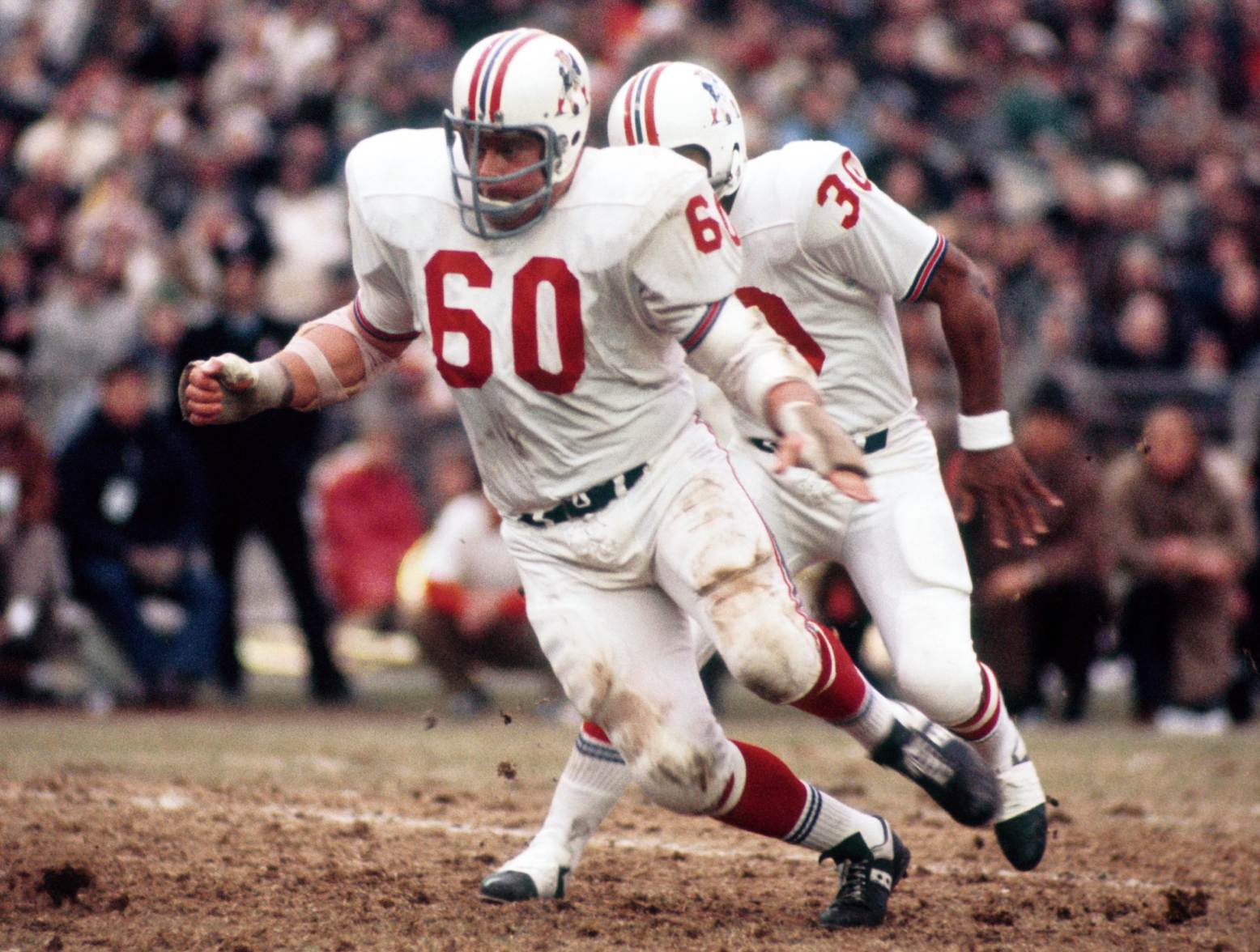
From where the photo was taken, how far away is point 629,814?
20.9 ft

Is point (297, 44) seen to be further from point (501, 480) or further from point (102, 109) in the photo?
point (501, 480)

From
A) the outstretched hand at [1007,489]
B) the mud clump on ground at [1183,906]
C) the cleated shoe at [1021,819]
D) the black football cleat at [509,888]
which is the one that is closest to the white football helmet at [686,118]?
the outstretched hand at [1007,489]

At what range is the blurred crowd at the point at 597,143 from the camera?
950 cm

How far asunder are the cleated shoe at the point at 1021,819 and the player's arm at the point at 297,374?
200 centimetres

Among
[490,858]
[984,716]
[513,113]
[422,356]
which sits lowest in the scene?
[490,858]

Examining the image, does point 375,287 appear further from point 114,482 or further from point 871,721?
point 114,482

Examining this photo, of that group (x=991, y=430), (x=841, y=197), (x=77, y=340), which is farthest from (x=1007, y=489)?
(x=77, y=340)

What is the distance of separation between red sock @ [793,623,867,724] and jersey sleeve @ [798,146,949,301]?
0.98 m

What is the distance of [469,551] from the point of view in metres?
9.76

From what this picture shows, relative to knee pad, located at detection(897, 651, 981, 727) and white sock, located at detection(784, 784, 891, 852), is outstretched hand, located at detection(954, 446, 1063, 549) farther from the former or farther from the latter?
white sock, located at detection(784, 784, 891, 852)

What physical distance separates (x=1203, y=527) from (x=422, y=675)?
4856mm

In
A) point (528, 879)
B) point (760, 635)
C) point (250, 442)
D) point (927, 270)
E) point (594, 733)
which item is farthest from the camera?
point (250, 442)

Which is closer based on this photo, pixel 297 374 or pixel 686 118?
pixel 297 374

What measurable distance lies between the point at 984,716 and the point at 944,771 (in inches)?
9.7
